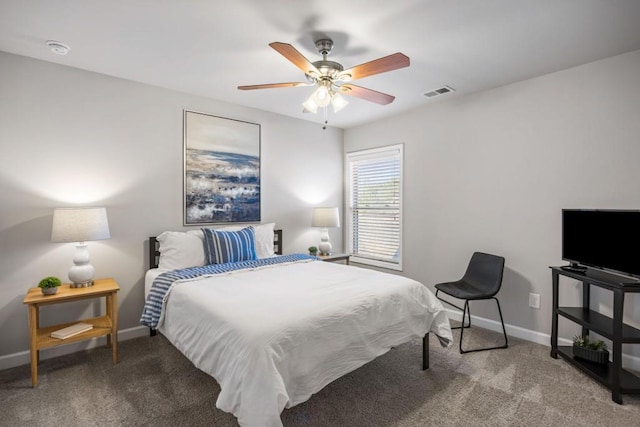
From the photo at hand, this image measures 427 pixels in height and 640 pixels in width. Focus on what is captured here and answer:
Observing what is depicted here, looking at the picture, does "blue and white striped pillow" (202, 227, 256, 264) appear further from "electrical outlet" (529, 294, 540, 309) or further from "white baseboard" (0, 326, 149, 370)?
"electrical outlet" (529, 294, 540, 309)

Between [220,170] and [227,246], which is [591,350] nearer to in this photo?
[227,246]

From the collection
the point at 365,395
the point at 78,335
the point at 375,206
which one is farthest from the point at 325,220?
the point at 78,335

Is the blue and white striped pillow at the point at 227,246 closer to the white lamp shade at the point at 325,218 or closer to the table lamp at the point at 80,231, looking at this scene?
the table lamp at the point at 80,231

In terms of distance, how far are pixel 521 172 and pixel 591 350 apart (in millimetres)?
1638

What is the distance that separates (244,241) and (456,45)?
104 inches

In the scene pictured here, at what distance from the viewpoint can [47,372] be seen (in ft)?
8.41

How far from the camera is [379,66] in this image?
6.98ft

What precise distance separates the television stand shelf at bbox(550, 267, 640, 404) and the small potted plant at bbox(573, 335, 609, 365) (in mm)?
35

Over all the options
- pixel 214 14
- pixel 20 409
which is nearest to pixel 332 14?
pixel 214 14

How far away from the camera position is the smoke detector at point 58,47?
2.45 m

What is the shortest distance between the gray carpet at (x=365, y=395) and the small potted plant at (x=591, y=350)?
14cm

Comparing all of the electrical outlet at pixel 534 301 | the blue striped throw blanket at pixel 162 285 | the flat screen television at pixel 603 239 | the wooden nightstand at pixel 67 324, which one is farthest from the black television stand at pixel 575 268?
the wooden nightstand at pixel 67 324

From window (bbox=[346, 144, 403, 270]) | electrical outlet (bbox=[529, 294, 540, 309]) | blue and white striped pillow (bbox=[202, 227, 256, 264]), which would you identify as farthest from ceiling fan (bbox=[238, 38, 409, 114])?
electrical outlet (bbox=[529, 294, 540, 309])

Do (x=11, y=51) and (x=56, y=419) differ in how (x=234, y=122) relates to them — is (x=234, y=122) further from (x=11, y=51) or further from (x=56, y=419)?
(x=56, y=419)
